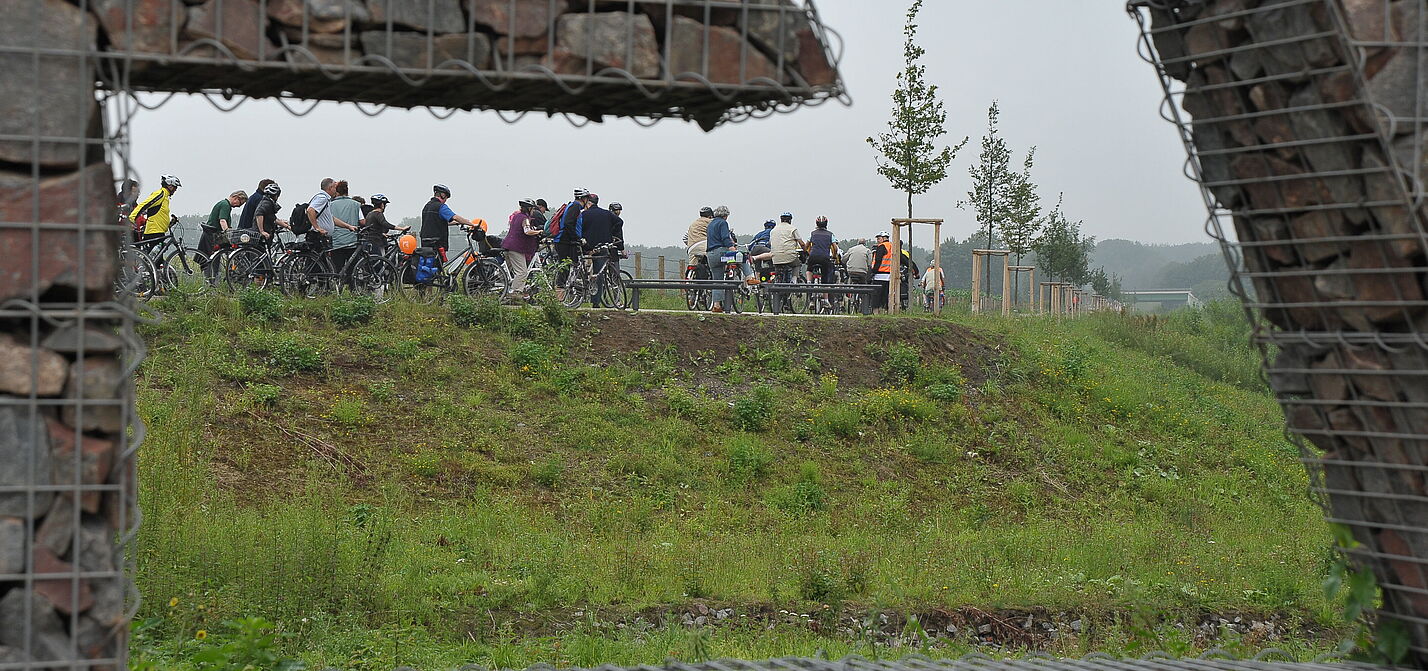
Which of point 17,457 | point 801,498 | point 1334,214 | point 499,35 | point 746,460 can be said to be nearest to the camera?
point 17,457

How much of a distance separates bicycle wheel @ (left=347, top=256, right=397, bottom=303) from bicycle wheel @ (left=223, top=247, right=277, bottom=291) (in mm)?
999

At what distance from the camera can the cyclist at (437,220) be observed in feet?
58.1

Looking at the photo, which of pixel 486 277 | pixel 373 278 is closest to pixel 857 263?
pixel 486 277

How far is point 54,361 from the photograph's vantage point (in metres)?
4.22

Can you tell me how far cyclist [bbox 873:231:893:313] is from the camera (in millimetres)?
23891

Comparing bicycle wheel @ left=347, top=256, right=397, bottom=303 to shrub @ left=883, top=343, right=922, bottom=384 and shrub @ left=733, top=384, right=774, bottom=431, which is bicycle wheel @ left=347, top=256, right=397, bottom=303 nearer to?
shrub @ left=733, top=384, right=774, bottom=431

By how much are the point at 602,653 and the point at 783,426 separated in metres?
→ 8.21

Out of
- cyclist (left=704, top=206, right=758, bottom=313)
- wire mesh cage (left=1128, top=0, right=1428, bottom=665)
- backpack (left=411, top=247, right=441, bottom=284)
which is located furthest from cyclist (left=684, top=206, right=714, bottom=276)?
wire mesh cage (left=1128, top=0, right=1428, bottom=665)

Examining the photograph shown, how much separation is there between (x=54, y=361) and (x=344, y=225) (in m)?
13.3

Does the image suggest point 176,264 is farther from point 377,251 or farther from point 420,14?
point 420,14

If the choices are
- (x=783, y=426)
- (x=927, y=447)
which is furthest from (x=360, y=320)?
(x=927, y=447)

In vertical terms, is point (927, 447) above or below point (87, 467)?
below

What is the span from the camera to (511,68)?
474cm

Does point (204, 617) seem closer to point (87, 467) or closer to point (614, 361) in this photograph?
point (87, 467)
